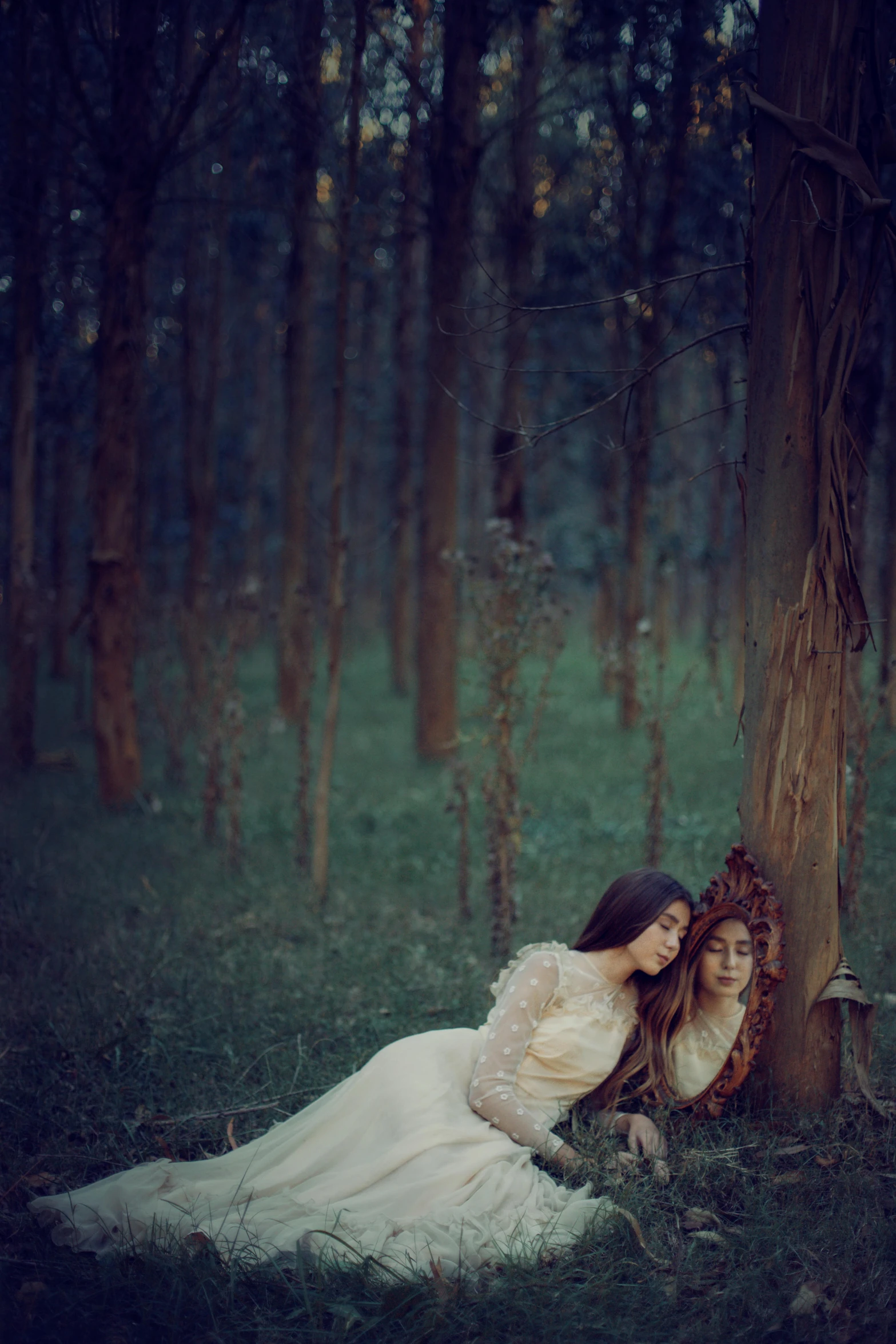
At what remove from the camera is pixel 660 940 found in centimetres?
324

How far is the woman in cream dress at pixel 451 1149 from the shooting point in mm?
2771

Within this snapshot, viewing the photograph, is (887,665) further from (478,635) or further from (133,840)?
(133,840)

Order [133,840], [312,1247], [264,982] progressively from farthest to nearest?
[133,840] → [264,982] → [312,1247]

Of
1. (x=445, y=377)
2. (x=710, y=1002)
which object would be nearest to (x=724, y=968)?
(x=710, y=1002)

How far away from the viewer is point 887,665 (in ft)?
24.4

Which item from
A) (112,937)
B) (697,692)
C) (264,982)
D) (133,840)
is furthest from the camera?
(697,692)

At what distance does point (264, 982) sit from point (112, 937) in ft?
3.33

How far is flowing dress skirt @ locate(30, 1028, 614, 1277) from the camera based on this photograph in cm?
274

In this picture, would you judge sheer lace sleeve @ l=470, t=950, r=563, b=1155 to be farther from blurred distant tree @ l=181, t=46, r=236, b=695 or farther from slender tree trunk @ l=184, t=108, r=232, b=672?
slender tree trunk @ l=184, t=108, r=232, b=672

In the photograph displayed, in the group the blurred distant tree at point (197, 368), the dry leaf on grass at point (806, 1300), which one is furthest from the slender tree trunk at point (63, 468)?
the dry leaf on grass at point (806, 1300)

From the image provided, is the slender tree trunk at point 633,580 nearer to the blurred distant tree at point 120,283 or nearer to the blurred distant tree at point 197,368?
the blurred distant tree at point 197,368

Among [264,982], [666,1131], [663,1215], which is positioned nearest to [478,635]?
[264,982]

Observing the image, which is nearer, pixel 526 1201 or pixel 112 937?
pixel 526 1201

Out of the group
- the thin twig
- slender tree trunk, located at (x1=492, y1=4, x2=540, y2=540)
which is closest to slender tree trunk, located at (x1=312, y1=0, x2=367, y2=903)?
the thin twig
